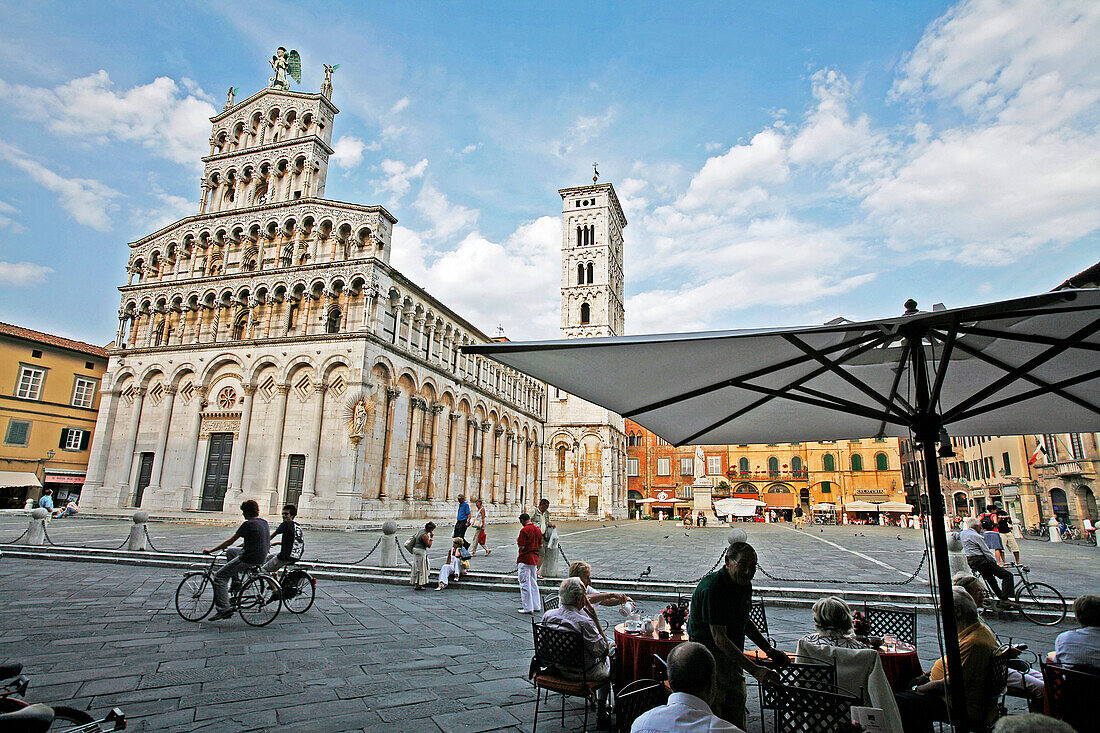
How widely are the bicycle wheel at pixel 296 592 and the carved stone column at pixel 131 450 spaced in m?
22.5

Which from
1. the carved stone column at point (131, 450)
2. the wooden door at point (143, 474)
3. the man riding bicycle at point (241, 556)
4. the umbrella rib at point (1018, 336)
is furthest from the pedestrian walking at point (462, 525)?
the carved stone column at point (131, 450)

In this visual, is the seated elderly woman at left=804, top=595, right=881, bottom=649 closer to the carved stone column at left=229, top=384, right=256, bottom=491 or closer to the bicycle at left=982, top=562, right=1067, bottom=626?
the bicycle at left=982, top=562, right=1067, bottom=626

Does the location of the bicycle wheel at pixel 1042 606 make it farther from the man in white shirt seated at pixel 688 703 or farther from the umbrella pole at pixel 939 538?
the man in white shirt seated at pixel 688 703

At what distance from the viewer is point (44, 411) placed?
93.5 feet

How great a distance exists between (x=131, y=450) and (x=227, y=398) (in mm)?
5134

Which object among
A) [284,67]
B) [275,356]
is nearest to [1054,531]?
[275,356]

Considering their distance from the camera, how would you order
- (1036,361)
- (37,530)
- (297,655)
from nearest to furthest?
(1036,361) < (297,655) < (37,530)

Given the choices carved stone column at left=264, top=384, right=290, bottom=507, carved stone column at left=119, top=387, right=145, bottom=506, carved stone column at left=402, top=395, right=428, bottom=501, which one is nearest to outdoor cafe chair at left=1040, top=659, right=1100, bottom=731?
carved stone column at left=264, top=384, right=290, bottom=507

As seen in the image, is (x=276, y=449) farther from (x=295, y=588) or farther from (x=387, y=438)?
(x=295, y=588)

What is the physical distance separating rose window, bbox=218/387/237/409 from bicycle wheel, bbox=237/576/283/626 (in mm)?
20251

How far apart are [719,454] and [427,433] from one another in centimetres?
3195

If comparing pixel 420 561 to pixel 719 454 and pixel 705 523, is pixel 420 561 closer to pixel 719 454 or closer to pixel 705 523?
pixel 705 523

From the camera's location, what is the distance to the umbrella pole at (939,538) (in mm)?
2973

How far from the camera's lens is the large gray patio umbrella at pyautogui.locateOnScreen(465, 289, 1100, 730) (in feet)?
10.0
